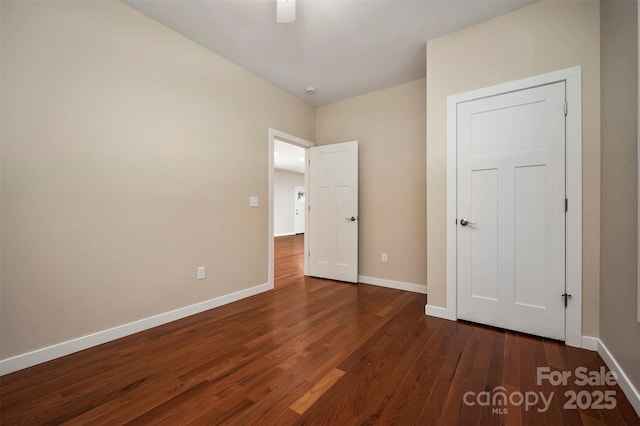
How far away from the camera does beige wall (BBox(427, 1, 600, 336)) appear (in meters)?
1.98

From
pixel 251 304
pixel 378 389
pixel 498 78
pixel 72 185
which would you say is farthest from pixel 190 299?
pixel 498 78

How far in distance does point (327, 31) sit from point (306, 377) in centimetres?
281

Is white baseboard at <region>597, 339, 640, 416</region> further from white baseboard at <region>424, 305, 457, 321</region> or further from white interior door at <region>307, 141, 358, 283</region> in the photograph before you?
white interior door at <region>307, 141, 358, 283</region>

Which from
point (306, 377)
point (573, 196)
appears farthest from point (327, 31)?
point (306, 377)

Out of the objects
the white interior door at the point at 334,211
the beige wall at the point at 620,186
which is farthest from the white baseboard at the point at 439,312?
the white interior door at the point at 334,211

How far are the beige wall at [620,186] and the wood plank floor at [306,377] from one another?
Answer: 29 centimetres

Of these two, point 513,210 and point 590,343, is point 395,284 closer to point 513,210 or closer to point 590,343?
point 513,210

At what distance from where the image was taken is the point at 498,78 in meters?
2.32

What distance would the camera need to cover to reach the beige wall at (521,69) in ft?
6.48

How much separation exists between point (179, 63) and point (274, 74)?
111 cm

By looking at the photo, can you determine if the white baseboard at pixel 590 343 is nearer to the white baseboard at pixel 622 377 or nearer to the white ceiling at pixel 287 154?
the white baseboard at pixel 622 377

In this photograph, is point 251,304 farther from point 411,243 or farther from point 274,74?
point 274,74

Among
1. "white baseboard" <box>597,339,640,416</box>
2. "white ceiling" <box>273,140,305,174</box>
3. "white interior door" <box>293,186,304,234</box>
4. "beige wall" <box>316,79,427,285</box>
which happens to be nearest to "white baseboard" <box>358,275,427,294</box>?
"beige wall" <box>316,79,427,285</box>

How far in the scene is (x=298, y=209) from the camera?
11.7 m
